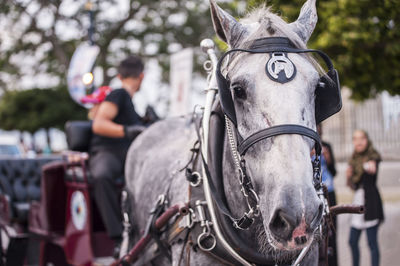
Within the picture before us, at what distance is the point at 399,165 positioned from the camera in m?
8.30

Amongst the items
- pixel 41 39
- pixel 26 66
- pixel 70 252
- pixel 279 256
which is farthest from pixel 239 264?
pixel 26 66

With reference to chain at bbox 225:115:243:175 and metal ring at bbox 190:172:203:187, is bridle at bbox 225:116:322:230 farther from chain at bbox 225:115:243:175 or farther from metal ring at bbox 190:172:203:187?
metal ring at bbox 190:172:203:187

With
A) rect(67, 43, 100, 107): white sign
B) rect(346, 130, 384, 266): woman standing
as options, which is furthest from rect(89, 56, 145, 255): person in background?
rect(67, 43, 100, 107): white sign

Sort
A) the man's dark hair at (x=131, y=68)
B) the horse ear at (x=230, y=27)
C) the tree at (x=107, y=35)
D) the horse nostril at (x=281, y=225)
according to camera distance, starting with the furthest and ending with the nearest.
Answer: the tree at (x=107, y=35), the man's dark hair at (x=131, y=68), the horse ear at (x=230, y=27), the horse nostril at (x=281, y=225)

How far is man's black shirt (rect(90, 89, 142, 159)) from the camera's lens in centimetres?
448

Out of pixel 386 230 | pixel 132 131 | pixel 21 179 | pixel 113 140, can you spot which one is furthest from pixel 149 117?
pixel 386 230

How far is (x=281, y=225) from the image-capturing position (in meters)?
1.82

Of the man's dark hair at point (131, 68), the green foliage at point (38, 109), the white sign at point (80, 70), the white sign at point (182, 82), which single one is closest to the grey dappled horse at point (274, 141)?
the man's dark hair at point (131, 68)

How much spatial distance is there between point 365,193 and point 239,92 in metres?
4.40

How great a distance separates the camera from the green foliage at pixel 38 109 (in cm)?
2569

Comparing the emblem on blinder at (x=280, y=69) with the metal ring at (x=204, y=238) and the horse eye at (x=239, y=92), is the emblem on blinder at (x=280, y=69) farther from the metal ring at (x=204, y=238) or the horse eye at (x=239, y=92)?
the metal ring at (x=204, y=238)

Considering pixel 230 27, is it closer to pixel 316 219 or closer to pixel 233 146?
pixel 233 146

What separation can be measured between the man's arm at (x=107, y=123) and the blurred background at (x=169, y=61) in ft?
6.02

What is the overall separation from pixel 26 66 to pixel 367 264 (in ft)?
56.5
